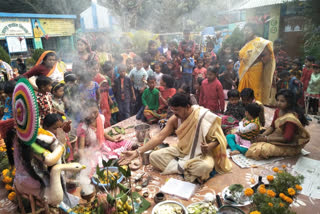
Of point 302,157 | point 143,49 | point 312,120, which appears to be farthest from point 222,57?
point 302,157

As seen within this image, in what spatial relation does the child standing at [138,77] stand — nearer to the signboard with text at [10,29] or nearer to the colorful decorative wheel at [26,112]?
the colorful decorative wheel at [26,112]

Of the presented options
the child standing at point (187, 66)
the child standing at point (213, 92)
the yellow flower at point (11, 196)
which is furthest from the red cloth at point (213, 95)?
the yellow flower at point (11, 196)

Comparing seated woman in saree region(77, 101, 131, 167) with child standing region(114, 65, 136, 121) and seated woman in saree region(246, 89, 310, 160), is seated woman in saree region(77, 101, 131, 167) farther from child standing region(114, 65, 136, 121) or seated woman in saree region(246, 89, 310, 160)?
seated woman in saree region(246, 89, 310, 160)

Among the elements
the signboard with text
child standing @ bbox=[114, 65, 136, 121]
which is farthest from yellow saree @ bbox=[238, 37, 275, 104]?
the signboard with text

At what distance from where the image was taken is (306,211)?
274 cm

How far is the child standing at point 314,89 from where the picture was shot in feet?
19.4

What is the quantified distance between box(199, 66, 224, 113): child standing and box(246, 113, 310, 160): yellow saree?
1739mm

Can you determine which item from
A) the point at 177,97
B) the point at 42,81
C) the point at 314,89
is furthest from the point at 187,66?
the point at 42,81

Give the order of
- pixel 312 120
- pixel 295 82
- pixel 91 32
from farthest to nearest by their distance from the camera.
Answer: pixel 91 32
pixel 295 82
pixel 312 120

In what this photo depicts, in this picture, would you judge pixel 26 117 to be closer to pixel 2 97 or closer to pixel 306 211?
pixel 306 211

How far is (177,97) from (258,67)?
385 cm

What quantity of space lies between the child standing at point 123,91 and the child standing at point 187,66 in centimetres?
194

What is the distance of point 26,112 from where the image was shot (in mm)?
2250

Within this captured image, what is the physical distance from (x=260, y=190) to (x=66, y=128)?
2662mm
